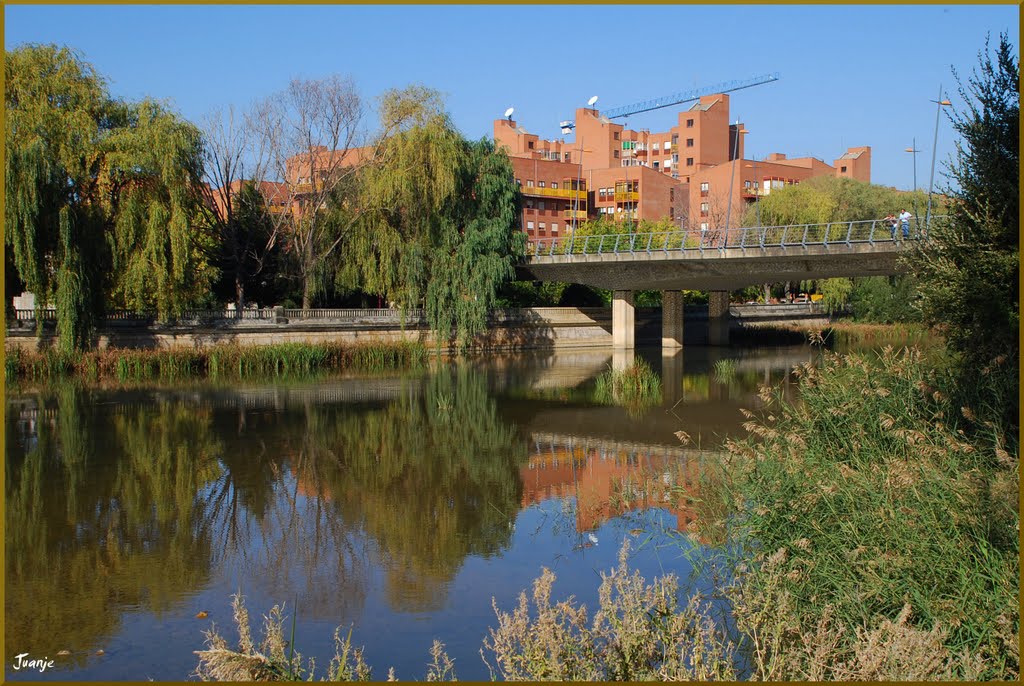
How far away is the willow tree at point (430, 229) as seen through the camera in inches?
1366

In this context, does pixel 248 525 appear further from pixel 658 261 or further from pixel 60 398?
pixel 658 261

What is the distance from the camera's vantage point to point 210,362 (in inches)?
1147

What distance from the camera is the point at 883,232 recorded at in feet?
105

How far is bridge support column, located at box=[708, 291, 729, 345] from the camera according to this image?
4438 cm

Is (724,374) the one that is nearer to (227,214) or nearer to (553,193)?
(227,214)

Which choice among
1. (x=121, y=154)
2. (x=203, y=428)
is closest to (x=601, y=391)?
(x=203, y=428)

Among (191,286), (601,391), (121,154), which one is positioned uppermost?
(121,154)

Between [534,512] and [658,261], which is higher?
[658,261]

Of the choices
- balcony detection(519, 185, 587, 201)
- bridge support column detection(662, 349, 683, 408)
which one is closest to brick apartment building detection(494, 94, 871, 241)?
balcony detection(519, 185, 587, 201)

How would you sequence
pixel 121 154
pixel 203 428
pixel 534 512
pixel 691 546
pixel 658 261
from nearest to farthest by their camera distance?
pixel 691 546, pixel 534 512, pixel 203 428, pixel 121 154, pixel 658 261

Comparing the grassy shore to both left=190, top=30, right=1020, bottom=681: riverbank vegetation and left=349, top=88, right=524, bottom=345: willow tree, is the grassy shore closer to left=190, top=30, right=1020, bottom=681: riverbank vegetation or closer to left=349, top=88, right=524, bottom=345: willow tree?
left=349, top=88, right=524, bottom=345: willow tree

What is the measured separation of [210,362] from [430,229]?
34.4 feet

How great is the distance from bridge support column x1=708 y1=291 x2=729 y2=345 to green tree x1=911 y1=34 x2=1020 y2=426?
3432cm

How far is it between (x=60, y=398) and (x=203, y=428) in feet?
21.7
